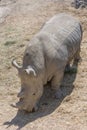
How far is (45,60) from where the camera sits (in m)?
8.18

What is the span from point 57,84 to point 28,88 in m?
0.96

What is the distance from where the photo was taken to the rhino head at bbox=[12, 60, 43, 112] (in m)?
7.79

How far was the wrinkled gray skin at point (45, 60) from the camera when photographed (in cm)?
788

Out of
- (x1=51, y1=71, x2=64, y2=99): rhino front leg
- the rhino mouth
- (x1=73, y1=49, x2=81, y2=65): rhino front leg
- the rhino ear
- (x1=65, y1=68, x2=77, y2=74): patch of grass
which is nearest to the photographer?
the rhino ear

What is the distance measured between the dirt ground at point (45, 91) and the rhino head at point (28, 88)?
0.84ft

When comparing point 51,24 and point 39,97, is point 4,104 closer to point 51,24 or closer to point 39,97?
point 39,97

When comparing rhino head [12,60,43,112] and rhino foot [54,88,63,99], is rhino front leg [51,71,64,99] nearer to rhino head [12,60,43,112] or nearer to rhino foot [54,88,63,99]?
rhino foot [54,88,63,99]

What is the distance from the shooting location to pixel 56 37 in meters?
8.74

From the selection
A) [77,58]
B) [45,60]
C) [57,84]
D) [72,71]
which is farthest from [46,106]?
[77,58]

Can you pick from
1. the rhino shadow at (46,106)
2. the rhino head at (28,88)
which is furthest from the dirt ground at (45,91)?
the rhino head at (28,88)

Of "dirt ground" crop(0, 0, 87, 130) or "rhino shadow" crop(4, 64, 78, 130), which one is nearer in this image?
"dirt ground" crop(0, 0, 87, 130)

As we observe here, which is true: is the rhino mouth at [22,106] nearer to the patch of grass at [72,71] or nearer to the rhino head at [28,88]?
the rhino head at [28,88]

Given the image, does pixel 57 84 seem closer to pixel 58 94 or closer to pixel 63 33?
pixel 58 94

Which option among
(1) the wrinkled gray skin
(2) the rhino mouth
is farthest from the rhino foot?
(2) the rhino mouth
